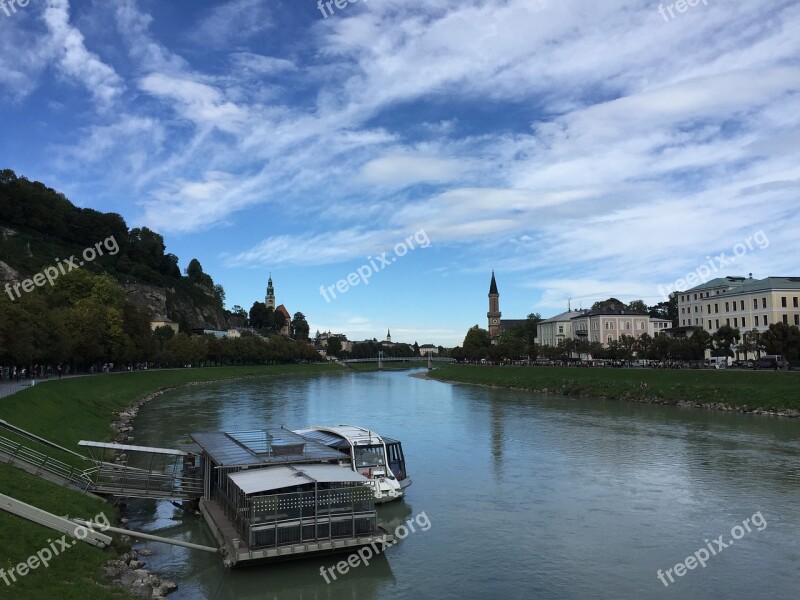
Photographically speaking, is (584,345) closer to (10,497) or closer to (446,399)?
(446,399)

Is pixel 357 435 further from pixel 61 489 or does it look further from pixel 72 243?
pixel 72 243

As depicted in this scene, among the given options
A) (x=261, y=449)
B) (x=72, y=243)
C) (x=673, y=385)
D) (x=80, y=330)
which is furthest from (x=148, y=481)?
(x=72, y=243)

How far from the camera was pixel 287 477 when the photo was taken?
730 inches

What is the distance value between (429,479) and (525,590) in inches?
515

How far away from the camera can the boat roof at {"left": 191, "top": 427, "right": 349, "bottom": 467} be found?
67.7ft

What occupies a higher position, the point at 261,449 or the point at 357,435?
the point at 261,449

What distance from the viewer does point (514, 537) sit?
20.8 m

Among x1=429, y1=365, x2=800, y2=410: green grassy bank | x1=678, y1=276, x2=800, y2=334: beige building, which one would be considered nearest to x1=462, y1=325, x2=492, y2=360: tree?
x1=429, y1=365, x2=800, y2=410: green grassy bank

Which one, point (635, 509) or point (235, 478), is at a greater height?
point (235, 478)

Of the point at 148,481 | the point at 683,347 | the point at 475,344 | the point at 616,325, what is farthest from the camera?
the point at 475,344

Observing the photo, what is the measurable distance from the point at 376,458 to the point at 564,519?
8121 millimetres

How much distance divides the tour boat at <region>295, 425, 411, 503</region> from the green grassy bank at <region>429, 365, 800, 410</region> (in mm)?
40799

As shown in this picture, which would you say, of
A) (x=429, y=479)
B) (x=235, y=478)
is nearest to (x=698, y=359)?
(x=429, y=479)

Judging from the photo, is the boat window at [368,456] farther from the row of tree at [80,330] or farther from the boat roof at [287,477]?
the row of tree at [80,330]
